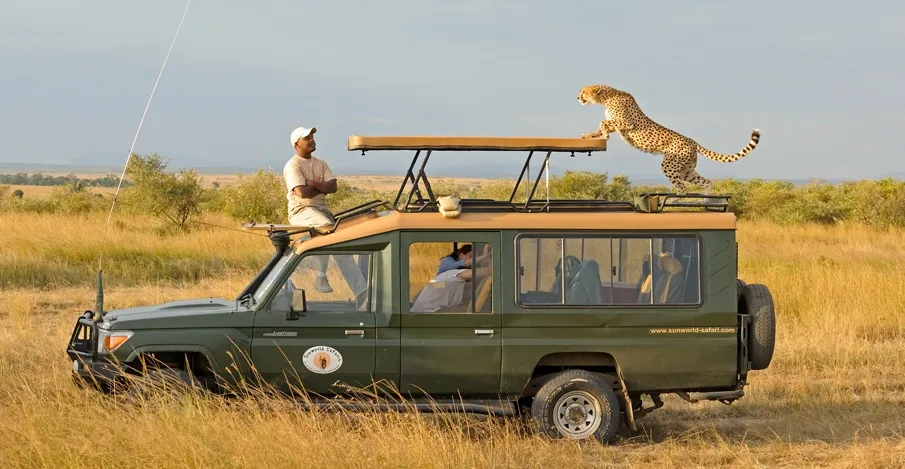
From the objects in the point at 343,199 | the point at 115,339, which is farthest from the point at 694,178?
the point at 343,199

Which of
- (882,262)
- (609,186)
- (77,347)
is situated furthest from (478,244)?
(609,186)

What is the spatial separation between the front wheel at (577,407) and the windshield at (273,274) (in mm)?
1985

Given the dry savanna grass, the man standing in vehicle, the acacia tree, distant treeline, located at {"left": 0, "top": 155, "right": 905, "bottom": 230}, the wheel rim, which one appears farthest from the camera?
distant treeline, located at {"left": 0, "top": 155, "right": 905, "bottom": 230}

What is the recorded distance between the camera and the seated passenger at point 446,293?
25.5ft

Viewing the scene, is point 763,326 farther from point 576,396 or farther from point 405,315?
point 405,315

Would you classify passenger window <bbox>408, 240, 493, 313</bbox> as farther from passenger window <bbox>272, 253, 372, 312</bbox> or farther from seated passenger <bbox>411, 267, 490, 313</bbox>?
passenger window <bbox>272, 253, 372, 312</bbox>

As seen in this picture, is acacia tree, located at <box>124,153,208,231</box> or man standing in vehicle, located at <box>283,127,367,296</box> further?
acacia tree, located at <box>124,153,208,231</box>

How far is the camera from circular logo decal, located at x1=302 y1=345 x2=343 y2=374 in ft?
25.2

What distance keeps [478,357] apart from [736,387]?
1.85 meters

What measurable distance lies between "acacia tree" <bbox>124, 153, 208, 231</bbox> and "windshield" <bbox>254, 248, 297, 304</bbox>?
19.0m

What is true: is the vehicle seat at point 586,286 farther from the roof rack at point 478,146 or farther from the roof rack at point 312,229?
the roof rack at point 312,229

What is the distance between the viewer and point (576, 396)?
7.91 metres

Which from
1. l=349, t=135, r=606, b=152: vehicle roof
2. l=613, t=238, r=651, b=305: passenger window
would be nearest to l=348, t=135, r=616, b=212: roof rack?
l=349, t=135, r=606, b=152: vehicle roof

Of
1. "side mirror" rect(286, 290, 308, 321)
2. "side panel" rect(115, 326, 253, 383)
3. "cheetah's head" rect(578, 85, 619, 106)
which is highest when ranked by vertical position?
"cheetah's head" rect(578, 85, 619, 106)
